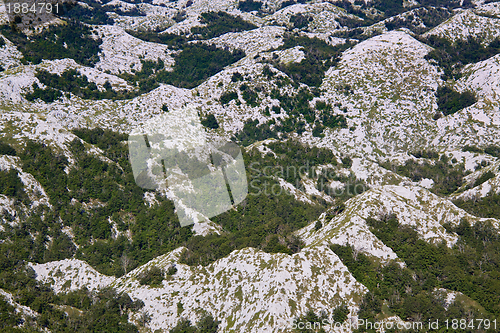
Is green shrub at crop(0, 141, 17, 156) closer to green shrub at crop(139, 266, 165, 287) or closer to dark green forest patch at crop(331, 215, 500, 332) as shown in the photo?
green shrub at crop(139, 266, 165, 287)

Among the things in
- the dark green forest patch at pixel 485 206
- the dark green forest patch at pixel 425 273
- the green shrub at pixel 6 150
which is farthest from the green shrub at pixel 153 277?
the dark green forest patch at pixel 485 206

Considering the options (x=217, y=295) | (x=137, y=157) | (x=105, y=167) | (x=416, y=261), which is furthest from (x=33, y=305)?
(x=416, y=261)

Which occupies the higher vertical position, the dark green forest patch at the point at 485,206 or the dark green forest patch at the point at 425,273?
the dark green forest patch at the point at 425,273

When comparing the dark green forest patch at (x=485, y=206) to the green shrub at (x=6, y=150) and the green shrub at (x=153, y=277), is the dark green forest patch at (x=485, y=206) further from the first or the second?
the green shrub at (x=6, y=150)

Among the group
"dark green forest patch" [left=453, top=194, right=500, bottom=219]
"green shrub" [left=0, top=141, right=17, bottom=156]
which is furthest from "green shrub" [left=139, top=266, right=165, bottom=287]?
"dark green forest patch" [left=453, top=194, right=500, bottom=219]

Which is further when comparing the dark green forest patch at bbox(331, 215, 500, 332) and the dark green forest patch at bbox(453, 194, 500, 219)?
the dark green forest patch at bbox(453, 194, 500, 219)

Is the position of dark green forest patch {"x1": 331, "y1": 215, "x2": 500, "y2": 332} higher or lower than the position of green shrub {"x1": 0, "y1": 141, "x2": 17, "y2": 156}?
higher

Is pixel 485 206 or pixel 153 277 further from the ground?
pixel 485 206

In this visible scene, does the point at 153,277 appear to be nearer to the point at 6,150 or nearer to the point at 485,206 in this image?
the point at 6,150

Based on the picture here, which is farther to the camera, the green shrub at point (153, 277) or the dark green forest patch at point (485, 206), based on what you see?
the dark green forest patch at point (485, 206)

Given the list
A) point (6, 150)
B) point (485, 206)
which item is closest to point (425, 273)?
point (485, 206)

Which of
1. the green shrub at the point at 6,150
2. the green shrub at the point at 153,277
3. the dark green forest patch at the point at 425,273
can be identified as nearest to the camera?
the dark green forest patch at the point at 425,273

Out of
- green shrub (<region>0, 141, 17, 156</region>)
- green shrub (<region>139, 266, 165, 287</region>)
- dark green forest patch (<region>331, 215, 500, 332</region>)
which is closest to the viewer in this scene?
dark green forest patch (<region>331, 215, 500, 332</region>)
